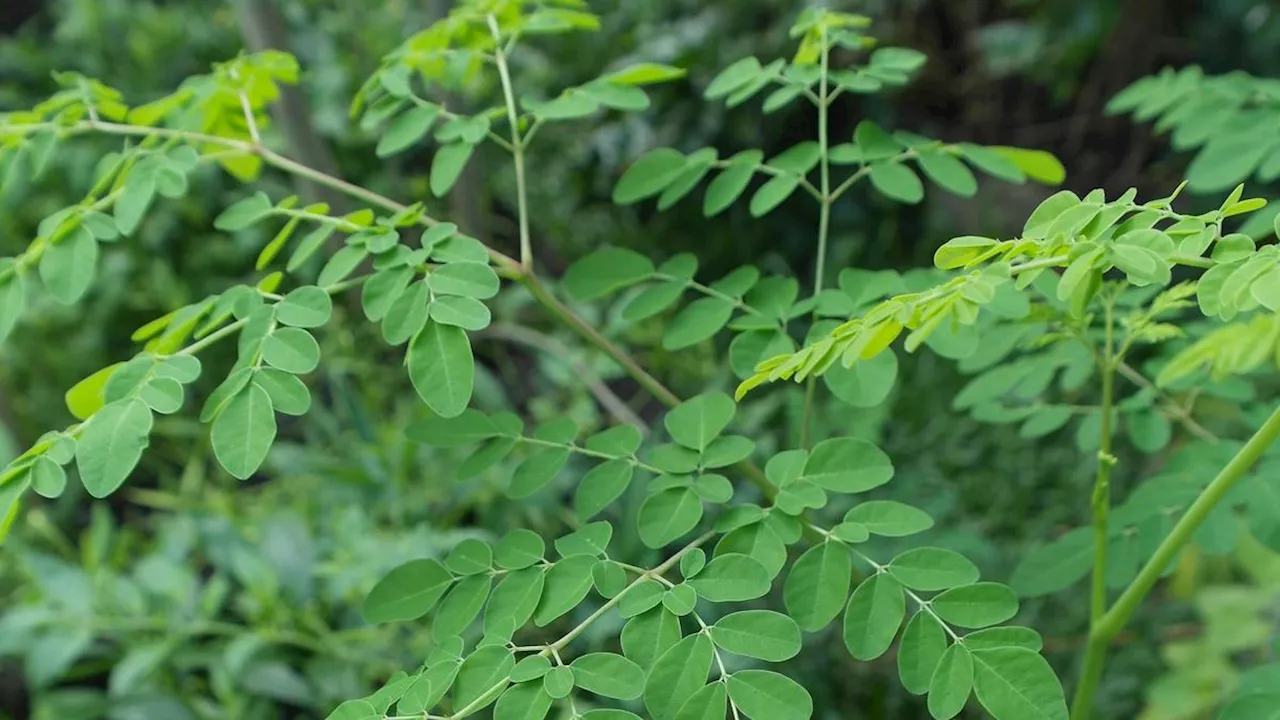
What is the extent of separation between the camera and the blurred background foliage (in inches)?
67.3

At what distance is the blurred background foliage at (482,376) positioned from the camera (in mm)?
1710

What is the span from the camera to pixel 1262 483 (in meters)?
0.95

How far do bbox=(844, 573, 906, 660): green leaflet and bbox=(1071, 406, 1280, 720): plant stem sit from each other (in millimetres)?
228

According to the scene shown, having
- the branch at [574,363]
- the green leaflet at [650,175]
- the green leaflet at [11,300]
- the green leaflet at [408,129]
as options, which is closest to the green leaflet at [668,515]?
the green leaflet at [650,175]

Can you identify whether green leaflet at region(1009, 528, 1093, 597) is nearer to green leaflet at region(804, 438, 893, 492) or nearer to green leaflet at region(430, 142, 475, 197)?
green leaflet at region(804, 438, 893, 492)

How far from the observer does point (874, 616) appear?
77 centimetres

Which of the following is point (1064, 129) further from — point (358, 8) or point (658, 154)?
point (658, 154)

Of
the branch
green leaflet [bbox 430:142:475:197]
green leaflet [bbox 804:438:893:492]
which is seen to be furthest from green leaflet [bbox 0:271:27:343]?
the branch

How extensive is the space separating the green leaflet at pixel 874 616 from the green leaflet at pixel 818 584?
0.04ft

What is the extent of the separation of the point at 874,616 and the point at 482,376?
4.97ft

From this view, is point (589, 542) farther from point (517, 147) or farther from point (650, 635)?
point (517, 147)

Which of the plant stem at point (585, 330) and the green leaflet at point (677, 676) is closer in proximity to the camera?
the green leaflet at point (677, 676)

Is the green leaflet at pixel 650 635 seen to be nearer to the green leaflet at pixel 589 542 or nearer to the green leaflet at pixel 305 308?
the green leaflet at pixel 589 542

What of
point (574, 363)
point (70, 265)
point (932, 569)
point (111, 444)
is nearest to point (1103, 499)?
point (932, 569)
